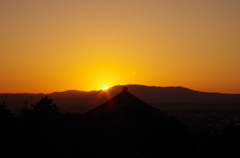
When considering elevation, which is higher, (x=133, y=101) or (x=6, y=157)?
(x=133, y=101)

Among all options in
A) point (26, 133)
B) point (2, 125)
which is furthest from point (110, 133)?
point (2, 125)

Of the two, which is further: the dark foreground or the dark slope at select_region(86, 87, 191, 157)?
the dark slope at select_region(86, 87, 191, 157)

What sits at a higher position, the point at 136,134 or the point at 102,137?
the point at 136,134

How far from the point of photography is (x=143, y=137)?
19.8 metres

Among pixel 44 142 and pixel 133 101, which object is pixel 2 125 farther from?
pixel 133 101

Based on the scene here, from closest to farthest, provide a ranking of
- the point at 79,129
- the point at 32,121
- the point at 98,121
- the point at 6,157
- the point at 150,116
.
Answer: the point at 6,157, the point at 32,121, the point at 79,129, the point at 98,121, the point at 150,116

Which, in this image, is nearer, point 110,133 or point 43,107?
point 110,133

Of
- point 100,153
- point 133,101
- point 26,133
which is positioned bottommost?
point 100,153

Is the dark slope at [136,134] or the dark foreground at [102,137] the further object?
the dark slope at [136,134]

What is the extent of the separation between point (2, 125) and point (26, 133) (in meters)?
5.34

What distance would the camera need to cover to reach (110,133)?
1991 cm

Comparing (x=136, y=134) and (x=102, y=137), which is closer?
(x=102, y=137)

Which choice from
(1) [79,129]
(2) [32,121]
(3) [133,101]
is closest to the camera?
(2) [32,121]

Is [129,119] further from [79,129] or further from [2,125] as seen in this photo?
[2,125]
